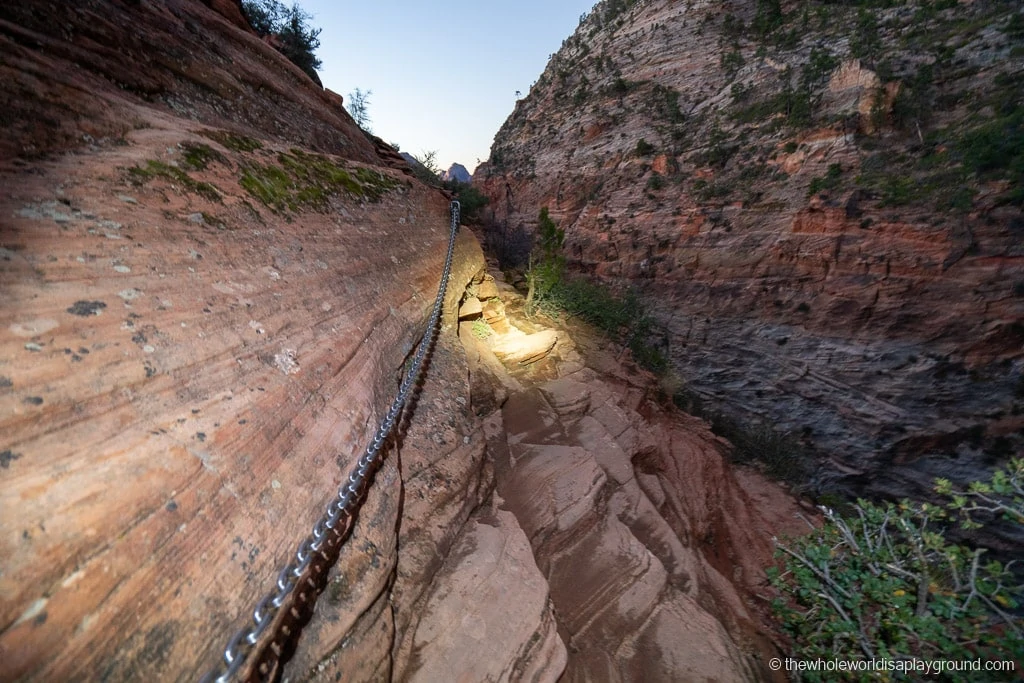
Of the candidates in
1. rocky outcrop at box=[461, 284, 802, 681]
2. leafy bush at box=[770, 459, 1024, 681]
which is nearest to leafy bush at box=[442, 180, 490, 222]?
rocky outcrop at box=[461, 284, 802, 681]

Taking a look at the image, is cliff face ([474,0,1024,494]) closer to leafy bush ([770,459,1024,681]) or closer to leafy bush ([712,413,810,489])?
leafy bush ([712,413,810,489])

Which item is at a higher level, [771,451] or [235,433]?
[235,433]

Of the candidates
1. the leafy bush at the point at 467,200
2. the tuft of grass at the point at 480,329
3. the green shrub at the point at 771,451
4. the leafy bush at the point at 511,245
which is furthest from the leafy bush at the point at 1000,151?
the leafy bush at the point at 467,200

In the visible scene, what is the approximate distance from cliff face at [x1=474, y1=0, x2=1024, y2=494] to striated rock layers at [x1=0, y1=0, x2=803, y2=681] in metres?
4.58

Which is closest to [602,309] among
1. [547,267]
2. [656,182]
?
[547,267]

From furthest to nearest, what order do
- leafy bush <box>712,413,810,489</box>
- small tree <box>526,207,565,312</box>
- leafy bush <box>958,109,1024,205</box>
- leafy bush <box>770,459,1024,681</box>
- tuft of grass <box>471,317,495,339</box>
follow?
small tree <box>526,207,565,312</box>, leafy bush <box>712,413,810,489</box>, tuft of grass <box>471,317,495,339</box>, leafy bush <box>958,109,1024,205</box>, leafy bush <box>770,459,1024,681</box>

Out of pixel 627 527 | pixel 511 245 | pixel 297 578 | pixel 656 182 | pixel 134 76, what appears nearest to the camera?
pixel 297 578

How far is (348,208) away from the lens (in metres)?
4.16

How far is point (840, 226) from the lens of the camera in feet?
23.6

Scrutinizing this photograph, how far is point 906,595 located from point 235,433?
222 inches

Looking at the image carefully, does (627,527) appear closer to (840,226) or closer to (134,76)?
(134,76)

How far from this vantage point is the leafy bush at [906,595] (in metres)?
2.90

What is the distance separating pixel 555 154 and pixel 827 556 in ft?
44.5

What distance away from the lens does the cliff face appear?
20.0 feet
